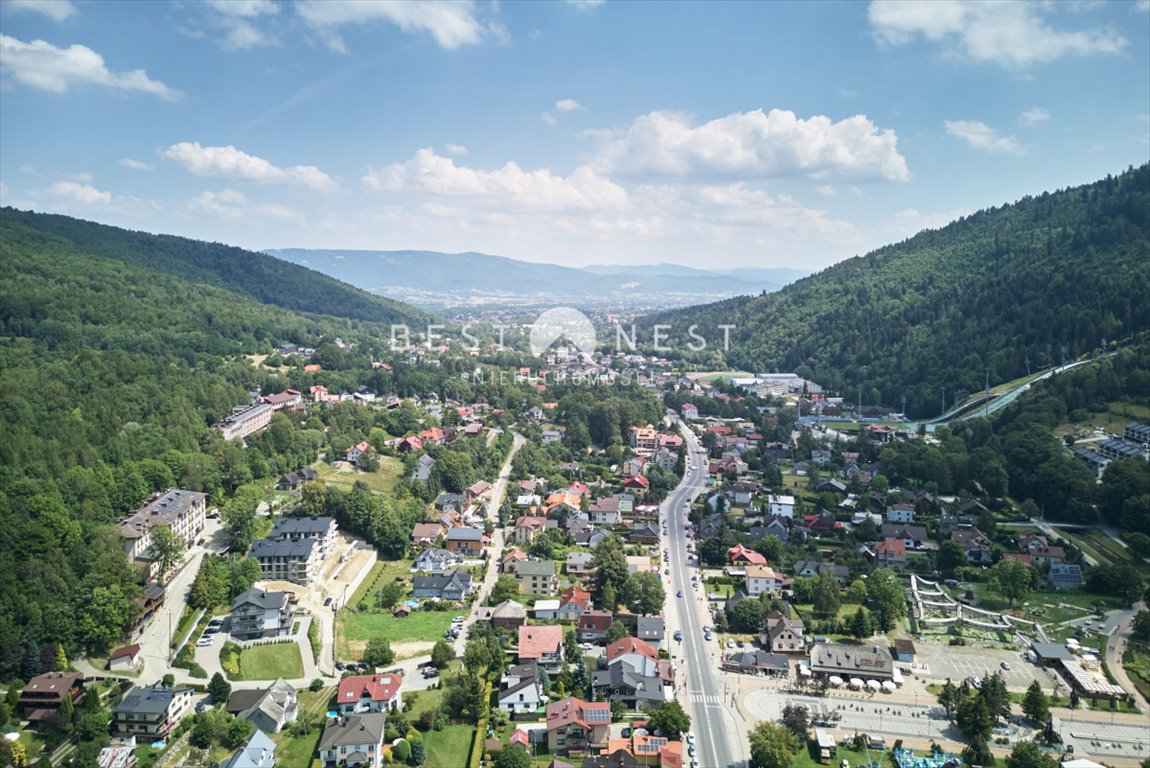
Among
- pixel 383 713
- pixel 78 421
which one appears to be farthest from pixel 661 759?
pixel 78 421

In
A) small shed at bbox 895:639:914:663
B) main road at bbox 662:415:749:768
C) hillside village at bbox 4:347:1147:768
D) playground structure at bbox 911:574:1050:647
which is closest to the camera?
main road at bbox 662:415:749:768

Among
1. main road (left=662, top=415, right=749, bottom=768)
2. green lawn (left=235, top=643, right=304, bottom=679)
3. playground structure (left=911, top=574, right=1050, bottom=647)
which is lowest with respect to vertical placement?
green lawn (left=235, top=643, right=304, bottom=679)

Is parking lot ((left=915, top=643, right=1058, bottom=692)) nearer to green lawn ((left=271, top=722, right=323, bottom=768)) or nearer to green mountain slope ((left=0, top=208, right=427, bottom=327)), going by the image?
green lawn ((left=271, top=722, right=323, bottom=768))

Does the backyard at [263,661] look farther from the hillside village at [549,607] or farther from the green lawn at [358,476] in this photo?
the green lawn at [358,476]

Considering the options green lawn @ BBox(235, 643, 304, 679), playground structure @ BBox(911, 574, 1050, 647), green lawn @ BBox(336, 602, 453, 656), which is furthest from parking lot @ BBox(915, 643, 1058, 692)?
green lawn @ BBox(235, 643, 304, 679)

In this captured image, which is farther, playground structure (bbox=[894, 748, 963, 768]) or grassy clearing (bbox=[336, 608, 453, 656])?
grassy clearing (bbox=[336, 608, 453, 656])

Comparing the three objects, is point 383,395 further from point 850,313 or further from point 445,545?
point 850,313
